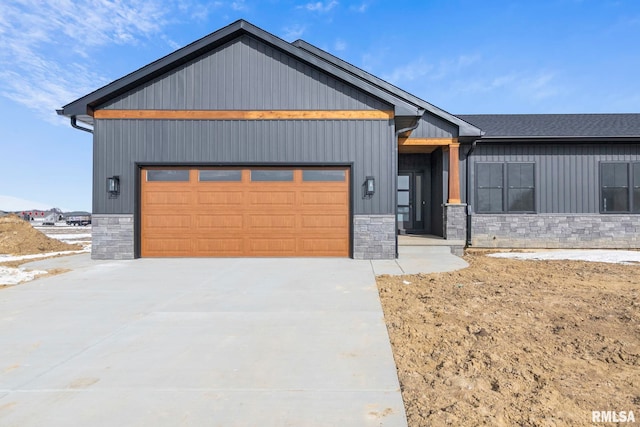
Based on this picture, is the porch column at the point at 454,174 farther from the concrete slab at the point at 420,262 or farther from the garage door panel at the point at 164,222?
the garage door panel at the point at 164,222

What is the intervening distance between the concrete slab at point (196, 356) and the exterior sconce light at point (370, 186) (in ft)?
11.4

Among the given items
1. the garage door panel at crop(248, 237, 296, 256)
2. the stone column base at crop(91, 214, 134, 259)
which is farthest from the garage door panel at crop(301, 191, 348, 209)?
the stone column base at crop(91, 214, 134, 259)

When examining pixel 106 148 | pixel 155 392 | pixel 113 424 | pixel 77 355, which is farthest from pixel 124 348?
pixel 106 148

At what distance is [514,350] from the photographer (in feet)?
11.4

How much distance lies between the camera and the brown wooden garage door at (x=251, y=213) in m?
9.61

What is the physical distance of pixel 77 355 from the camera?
136 inches

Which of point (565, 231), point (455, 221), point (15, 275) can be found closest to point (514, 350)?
point (455, 221)

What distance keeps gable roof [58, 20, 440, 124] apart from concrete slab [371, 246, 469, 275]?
3.76 metres

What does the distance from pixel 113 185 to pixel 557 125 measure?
49.1ft

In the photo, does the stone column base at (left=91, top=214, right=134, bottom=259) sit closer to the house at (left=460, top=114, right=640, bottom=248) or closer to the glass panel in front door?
the glass panel in front door

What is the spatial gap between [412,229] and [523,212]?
3.94 meters

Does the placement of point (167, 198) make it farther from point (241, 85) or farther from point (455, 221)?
point (455, 221)

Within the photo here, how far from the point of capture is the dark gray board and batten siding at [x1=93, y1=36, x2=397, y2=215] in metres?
9.50

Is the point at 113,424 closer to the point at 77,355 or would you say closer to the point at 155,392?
the point at 155,392
